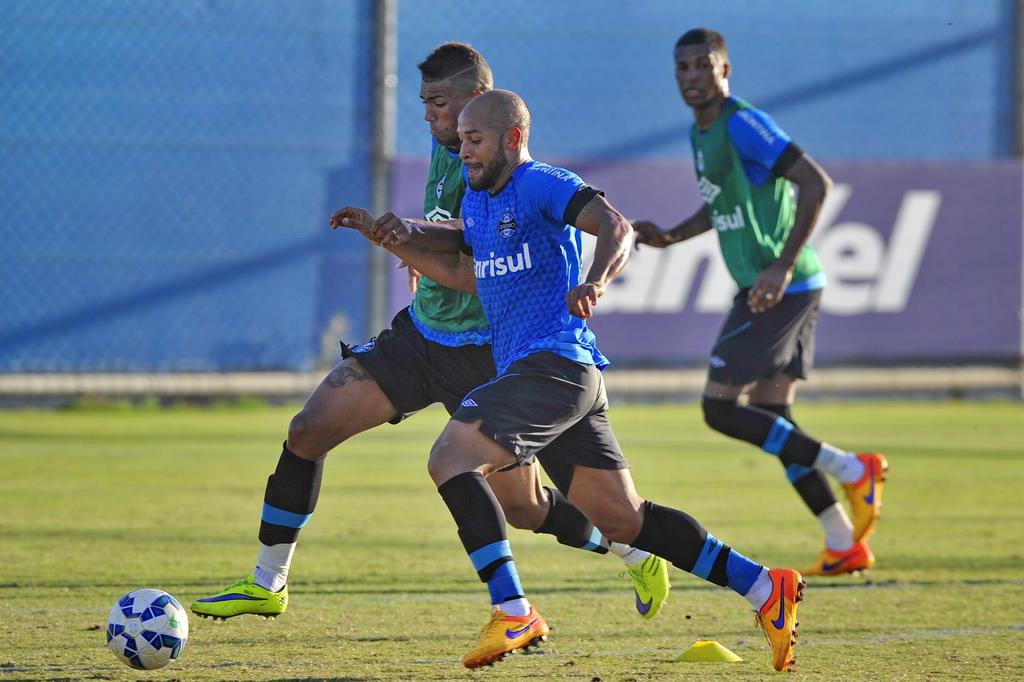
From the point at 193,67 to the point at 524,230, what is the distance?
31.5 ft

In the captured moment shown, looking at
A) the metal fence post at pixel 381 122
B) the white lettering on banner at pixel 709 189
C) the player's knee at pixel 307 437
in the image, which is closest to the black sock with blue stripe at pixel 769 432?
the white lettering on banner at pixel 709 189

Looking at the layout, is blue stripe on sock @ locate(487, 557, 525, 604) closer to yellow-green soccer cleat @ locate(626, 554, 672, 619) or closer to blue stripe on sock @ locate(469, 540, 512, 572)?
blue stripe on sock @ locate(469, 540, 512, 572)

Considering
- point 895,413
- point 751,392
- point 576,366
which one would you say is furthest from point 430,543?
point 895,413

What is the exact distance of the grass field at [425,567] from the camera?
4664 millimetres

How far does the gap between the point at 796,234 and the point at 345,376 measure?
85.5 inches

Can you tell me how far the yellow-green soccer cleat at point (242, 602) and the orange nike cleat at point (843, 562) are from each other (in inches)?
95.0

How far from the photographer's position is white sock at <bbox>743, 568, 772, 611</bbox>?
4605 mm

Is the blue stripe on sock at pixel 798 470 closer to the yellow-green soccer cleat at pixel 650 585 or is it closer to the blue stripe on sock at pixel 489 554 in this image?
the yellow-green soccer cleat at pixel 650 585

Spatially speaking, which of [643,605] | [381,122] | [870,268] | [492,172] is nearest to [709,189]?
[643,605]

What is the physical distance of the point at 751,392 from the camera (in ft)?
23.1

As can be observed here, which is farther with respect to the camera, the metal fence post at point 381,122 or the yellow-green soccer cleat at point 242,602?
the metal fence post at point 381,122

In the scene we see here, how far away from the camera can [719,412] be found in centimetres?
676

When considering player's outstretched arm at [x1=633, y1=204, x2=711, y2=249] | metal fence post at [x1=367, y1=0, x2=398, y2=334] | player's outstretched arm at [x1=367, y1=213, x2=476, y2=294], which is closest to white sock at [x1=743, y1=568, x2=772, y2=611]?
player's outstretched arm at [x1=367, y1=213, x2=476, y2=294]

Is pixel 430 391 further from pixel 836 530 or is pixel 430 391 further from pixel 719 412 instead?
pixel 836 530
